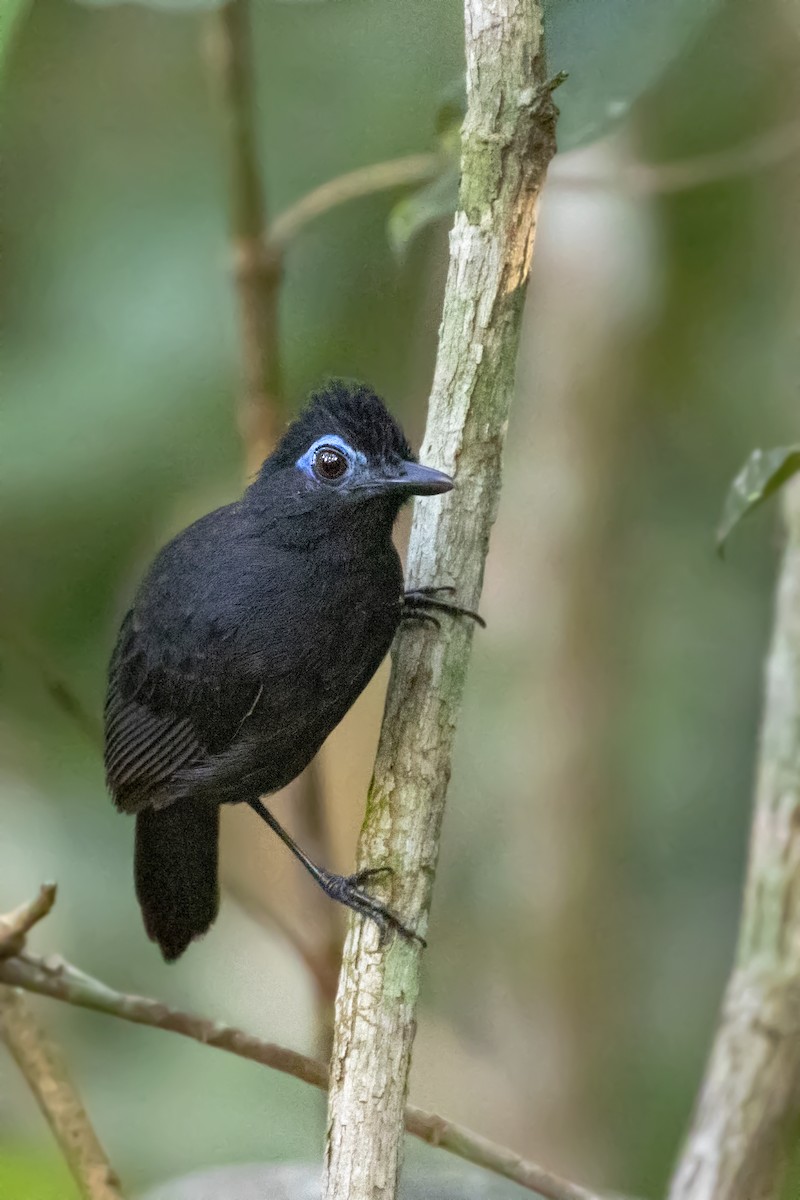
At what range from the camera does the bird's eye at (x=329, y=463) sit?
2.60m

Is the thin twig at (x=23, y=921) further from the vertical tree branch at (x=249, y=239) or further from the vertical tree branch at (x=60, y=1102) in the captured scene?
the vertical tree branch at (x=249, y=239)

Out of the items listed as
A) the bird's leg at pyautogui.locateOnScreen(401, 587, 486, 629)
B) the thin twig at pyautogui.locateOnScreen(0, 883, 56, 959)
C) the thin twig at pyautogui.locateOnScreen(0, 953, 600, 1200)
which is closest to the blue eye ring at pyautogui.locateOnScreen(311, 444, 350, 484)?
the bird's leg at pyautogui.locateOnScreen(401, 587, 486, 629)

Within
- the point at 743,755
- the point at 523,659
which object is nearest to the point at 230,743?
the point at 523,659

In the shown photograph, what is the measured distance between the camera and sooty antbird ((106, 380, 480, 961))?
2557mm

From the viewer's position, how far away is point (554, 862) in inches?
129

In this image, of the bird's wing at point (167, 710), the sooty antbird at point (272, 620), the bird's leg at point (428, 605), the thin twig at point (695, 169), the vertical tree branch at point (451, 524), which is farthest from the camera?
the thin twig at point (695, 169)

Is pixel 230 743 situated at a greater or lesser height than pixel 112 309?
lesser

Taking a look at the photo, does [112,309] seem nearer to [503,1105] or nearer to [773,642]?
[773,642]

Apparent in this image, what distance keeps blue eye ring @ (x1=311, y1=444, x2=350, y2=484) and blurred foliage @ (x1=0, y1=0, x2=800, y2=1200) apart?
40cm

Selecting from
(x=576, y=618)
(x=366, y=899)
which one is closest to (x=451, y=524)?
(x=366, y=899)

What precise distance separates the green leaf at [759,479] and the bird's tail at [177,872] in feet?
4.31

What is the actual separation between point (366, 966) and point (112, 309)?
5.39 ft

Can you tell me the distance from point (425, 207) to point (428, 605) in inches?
30.7

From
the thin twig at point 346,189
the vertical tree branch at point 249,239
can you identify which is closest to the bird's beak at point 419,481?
the vertical tree branch at point 249,239
